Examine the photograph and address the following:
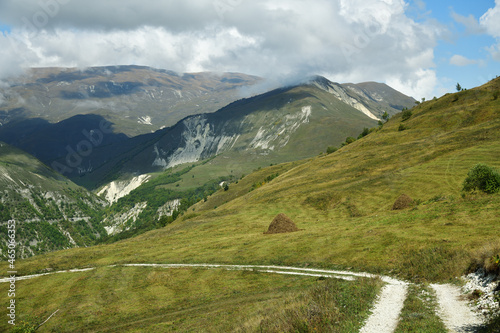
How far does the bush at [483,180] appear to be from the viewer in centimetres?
4612

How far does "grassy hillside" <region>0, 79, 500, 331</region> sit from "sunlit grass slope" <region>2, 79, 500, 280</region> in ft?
0.60

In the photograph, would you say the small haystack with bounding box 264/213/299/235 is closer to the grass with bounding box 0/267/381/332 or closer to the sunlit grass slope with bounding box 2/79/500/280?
the sunlit grass slope with bounding box 2/79/500/280

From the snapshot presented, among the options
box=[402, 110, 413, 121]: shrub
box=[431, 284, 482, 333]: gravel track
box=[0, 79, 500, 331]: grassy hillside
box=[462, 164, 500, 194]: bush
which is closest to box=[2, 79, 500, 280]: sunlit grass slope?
box=[0, 79, 500, 331]: grassy hillside

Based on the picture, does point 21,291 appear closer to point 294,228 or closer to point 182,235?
point 182,235

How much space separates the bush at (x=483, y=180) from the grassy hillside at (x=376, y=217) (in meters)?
2.16

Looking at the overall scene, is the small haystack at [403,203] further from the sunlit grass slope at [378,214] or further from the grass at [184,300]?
the grass at [184,300]

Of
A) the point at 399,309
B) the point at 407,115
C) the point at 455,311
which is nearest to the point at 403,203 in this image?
the point at 399,309

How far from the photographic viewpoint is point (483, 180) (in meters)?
47.7

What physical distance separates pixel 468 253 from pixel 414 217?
17.3 m

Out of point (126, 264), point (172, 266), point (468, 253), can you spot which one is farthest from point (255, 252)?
point (468, 253)

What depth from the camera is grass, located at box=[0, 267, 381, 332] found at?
22094 millimetres

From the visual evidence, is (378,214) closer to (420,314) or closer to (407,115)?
(420,314)

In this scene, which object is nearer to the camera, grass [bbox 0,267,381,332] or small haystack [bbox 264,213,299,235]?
grass [bbox 0,267,381,332]

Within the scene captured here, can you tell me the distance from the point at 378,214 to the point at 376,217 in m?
4.18
